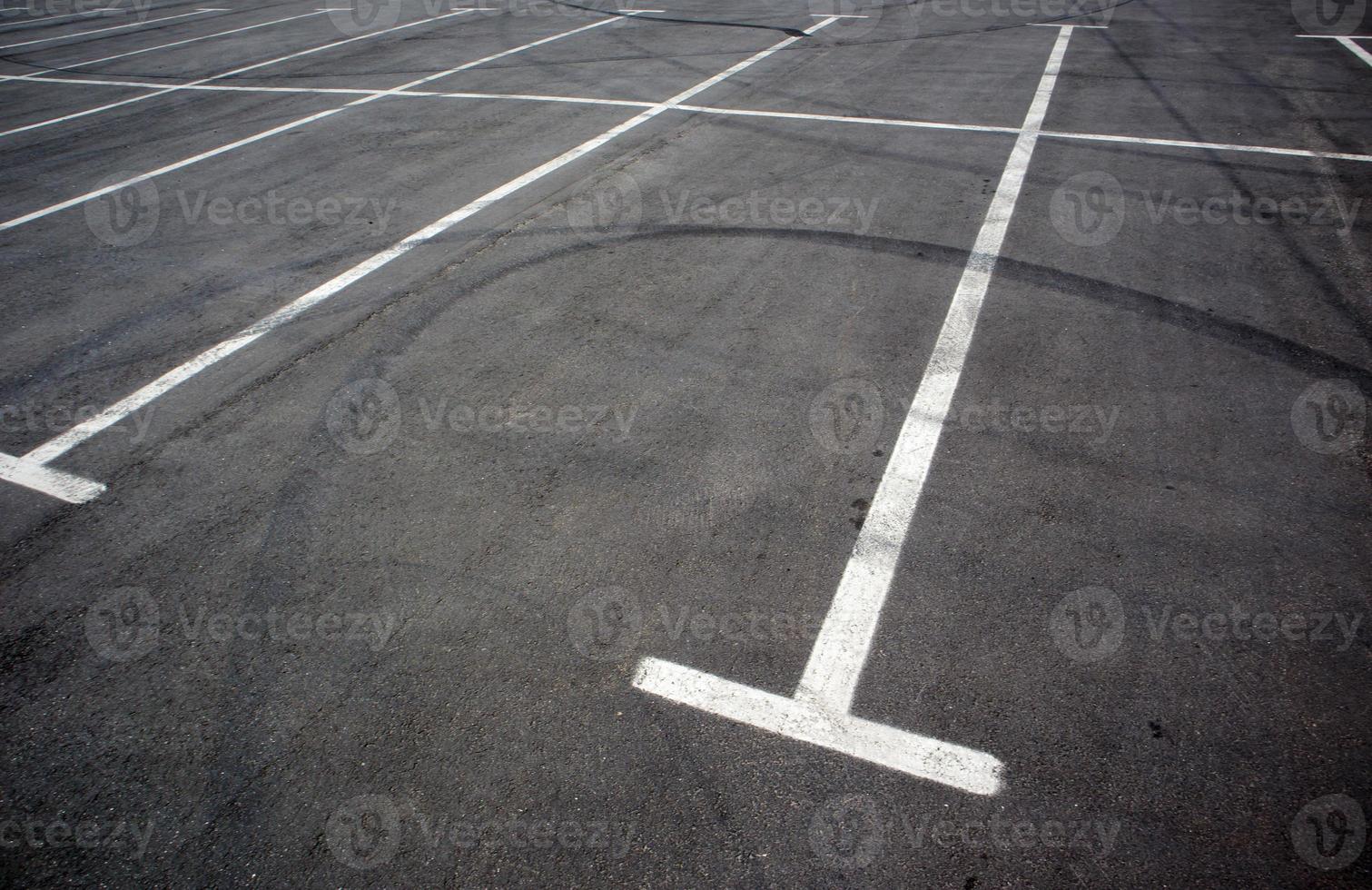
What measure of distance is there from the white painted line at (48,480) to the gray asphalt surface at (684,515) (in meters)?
0.08

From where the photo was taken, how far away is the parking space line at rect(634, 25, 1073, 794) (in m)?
3.14

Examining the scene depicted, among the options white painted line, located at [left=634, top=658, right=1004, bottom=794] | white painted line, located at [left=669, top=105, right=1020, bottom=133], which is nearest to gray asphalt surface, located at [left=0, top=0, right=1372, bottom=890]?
white painted line, located at [left=634, top=658, right=1004, bottom=794]

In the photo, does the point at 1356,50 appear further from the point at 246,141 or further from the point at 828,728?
the point at 246,141

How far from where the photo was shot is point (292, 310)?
6383mm

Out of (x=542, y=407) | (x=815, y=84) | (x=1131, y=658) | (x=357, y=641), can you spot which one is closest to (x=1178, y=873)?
(x=1131, y=658)

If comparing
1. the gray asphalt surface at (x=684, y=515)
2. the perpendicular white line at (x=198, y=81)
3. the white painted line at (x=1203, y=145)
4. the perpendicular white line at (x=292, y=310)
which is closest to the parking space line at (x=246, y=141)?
the gray asphalt surface at (x=684, y=515)

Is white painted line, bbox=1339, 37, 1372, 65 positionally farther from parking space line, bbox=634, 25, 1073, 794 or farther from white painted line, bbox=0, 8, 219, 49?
white painted line, bbox=0, 8, 219, 49

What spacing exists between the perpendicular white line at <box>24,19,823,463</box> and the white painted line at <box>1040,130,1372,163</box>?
5.33m

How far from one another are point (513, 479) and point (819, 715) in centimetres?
227

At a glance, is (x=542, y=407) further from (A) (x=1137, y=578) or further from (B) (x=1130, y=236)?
(B) (x=1130, y=236)

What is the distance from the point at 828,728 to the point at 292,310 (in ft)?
17.9

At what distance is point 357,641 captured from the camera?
3.71m

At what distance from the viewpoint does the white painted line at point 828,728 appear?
10.1ft

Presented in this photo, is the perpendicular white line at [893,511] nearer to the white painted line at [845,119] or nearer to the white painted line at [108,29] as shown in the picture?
the white painted line at [845,119]
